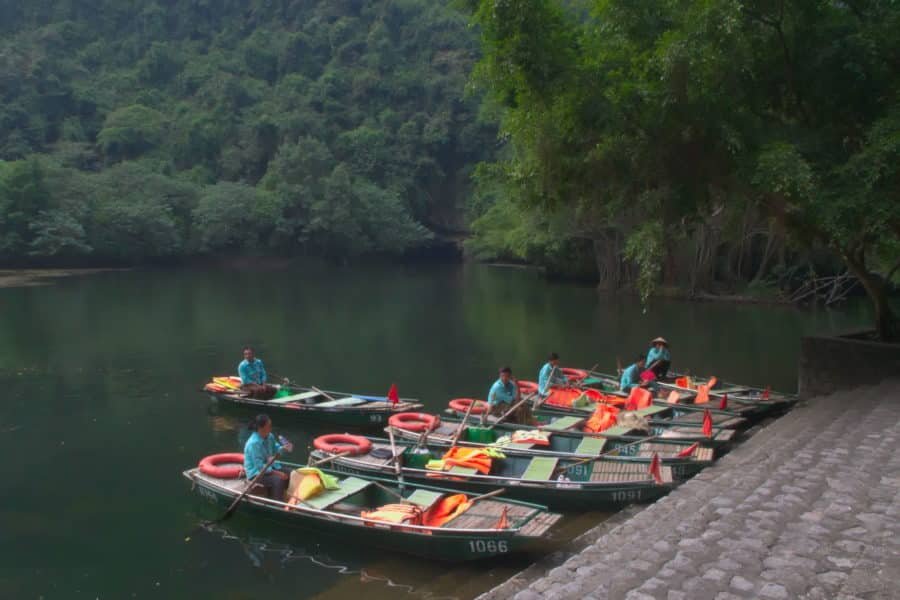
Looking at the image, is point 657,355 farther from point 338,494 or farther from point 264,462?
point 264,462

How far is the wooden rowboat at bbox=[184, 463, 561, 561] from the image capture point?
25.8ft

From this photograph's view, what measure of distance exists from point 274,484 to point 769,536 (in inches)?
220

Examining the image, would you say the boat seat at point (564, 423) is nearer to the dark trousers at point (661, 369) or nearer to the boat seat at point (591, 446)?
the boat seat at point (591, 446)

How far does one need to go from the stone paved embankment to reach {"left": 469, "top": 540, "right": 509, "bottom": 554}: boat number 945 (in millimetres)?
832

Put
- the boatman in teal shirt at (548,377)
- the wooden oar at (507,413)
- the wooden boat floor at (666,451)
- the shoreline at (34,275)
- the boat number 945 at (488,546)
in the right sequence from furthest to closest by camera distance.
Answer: the shoreline at (34,275), the boatman in teal shirt at (548,377), the wooden oar at (507,413), the wooden boat floor at (666,451), the boat number 945 at (488,546)

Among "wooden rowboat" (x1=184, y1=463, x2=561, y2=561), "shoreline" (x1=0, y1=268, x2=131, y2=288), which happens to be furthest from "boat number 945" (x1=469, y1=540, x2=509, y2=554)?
"shoreline" (x1=0, y1=268, x2=131, y2=288)

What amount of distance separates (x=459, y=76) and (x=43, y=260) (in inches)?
1653

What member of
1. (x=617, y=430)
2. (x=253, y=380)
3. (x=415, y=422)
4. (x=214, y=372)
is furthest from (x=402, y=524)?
(x=214, y=372)

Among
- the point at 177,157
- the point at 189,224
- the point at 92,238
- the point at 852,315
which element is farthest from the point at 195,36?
the point at 852,315

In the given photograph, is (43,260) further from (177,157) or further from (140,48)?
(140,48)

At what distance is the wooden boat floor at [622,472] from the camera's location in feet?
30.8

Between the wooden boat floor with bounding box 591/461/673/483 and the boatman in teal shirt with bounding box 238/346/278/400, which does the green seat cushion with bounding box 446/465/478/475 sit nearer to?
the wooden boat floor with bounding box 591/461/673/483

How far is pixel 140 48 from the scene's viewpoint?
88.1m

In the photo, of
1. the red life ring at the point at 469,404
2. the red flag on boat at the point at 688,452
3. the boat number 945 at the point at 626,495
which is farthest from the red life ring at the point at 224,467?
the red flag on boat at the point at 688,452
